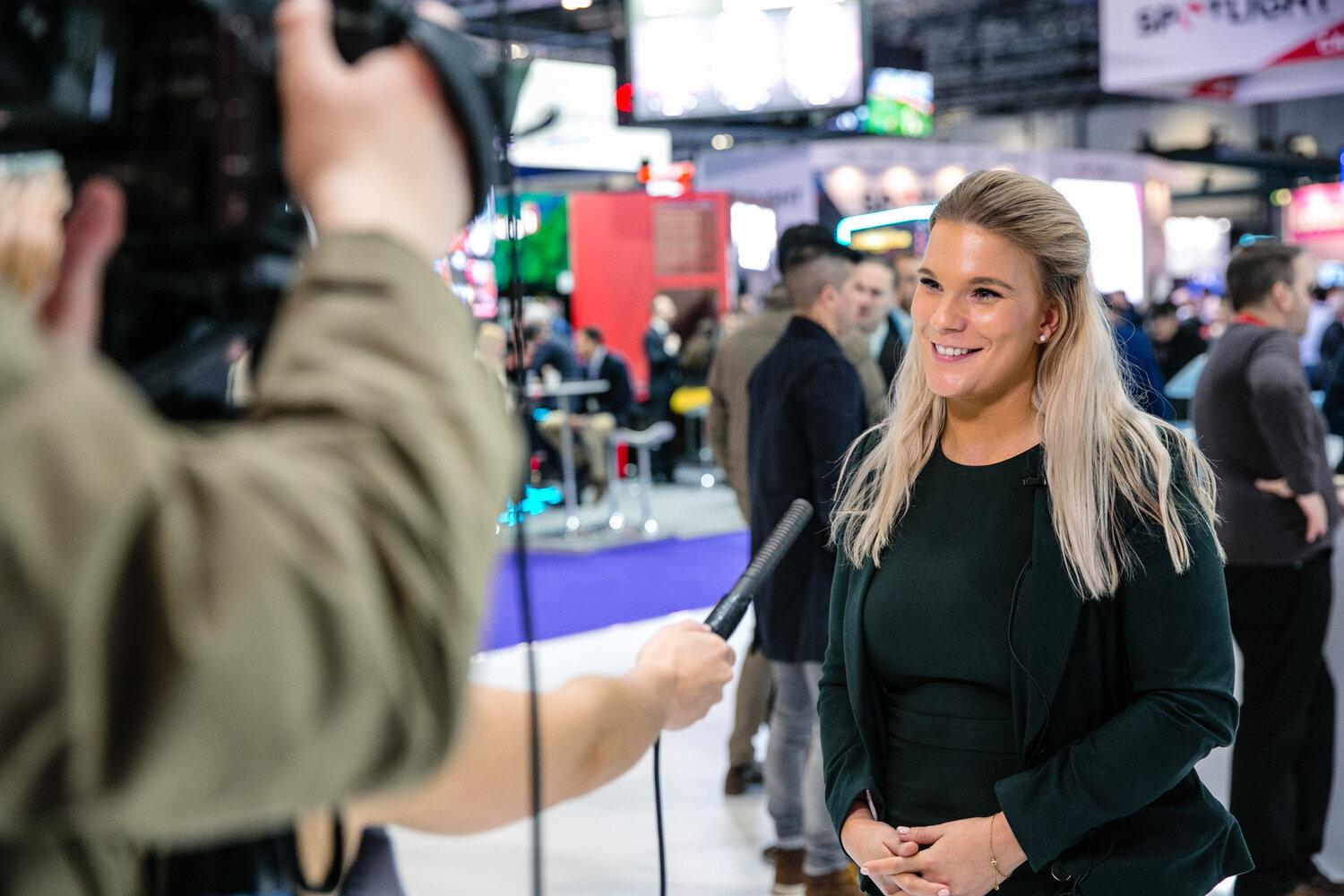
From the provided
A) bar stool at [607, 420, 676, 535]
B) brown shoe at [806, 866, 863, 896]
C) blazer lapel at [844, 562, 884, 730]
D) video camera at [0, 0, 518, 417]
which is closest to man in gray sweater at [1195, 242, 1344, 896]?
brown shoe at [806, 866, 863, 896]

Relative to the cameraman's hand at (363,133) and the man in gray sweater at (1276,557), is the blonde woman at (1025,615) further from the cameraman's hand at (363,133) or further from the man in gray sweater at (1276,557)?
the man in gray sweater at (1276,557)

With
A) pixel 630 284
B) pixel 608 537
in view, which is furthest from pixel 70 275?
pixel 630 284

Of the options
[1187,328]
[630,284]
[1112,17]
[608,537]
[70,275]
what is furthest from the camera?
[630,284]

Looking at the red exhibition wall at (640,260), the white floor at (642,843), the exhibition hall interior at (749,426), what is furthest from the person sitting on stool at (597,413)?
the white floor at (642,843)

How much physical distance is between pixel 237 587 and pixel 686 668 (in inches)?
24.3

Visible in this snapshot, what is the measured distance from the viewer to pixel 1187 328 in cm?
1066

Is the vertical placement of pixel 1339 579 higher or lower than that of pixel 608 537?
higher

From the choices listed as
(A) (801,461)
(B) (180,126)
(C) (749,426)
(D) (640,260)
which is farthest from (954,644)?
(D) (640,260)

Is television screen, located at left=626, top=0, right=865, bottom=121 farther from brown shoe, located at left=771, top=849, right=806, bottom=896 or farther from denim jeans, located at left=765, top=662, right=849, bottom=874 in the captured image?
brown shoe, located at left=771, top=849, right=806, bottom=896

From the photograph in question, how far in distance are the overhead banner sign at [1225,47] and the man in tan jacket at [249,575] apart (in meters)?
6.55

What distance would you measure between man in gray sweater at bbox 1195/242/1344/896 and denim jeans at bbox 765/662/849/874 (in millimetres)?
1052

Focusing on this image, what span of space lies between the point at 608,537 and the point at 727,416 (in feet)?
14.8

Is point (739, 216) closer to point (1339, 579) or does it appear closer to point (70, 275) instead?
point (1339, 579)

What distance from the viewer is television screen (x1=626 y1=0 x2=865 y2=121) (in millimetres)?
5184
